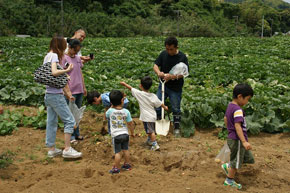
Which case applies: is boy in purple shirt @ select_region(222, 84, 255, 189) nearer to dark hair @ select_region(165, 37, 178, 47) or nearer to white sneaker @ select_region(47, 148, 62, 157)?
dark hair @ select_region(165, 37, 178, 47)

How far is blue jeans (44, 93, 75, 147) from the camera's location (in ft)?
13.8

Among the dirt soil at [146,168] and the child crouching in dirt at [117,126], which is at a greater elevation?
the child crouching in dirt at [117,126]

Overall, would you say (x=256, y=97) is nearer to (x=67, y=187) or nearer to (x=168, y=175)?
(x=168, y=175)

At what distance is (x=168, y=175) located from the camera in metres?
3.84

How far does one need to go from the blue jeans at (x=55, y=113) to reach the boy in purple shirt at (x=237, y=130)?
2.23 m

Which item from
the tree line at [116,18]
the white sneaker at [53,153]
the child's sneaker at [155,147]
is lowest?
the white sneaker at [53,153]

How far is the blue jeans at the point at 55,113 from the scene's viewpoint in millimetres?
4211

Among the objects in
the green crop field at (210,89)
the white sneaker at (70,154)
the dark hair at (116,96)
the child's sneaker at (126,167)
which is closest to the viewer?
the dark hair at (116,96)

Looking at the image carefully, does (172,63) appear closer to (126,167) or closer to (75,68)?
(75,68)

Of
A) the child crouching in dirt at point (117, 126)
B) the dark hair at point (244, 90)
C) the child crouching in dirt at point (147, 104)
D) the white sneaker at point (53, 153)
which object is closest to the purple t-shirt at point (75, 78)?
the child crouching in dirt at point (147, 104)

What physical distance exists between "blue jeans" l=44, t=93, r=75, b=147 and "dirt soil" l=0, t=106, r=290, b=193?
15.9 inches

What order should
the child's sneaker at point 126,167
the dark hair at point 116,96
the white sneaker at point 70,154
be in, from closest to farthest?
the dark hair at point 116,96 < the child's sneaker at point 126,167 < the white sneaker at point 70,154

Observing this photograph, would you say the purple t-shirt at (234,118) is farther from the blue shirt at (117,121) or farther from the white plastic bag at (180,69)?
the white plastic bag at (180,69)

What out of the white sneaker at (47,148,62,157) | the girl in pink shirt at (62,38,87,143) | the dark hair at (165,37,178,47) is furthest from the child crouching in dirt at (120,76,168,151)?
the white sneaker at (47,148,62,157)
